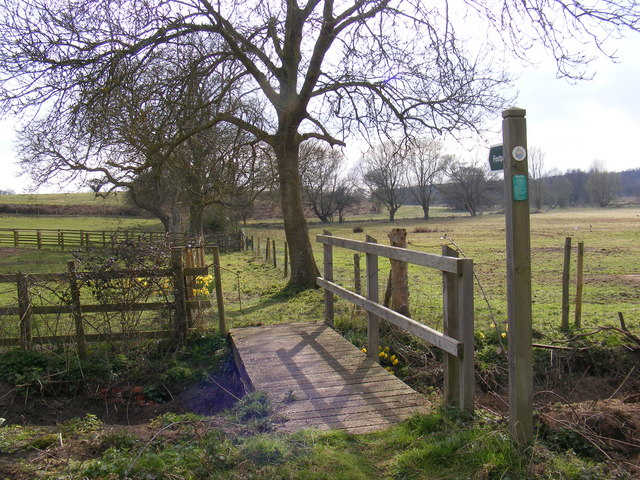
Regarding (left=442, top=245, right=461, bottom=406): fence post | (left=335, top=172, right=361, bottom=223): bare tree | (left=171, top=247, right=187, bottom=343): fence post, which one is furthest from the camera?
(left=335, top=172, right=361, bottom=223): bare tree

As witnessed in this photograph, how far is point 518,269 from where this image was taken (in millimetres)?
3523

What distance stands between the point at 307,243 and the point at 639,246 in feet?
62.2

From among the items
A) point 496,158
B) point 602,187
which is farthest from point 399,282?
point 602,187

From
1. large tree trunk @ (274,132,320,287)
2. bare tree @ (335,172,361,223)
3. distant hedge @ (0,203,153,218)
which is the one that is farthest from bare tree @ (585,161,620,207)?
large tree trunk @ (274,132,320,287)

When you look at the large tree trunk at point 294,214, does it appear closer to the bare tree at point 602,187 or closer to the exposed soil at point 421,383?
the exposed soil at point 421,383

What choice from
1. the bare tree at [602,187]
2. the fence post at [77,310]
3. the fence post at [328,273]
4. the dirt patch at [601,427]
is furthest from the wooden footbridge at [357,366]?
the bare tree at [602,187]

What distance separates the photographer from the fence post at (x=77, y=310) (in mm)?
6918

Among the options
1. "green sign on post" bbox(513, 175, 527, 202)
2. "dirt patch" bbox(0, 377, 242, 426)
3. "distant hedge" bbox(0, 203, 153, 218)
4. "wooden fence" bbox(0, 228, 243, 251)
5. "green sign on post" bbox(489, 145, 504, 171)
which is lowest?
"dirt patch" bbox(0, 377, 242, 426)

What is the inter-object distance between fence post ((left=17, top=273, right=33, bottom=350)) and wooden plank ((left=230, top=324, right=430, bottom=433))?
2.63 meters

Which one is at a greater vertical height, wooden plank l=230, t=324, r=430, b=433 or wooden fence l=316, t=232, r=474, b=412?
wooden fence l=316, t=232, r=474, b=412

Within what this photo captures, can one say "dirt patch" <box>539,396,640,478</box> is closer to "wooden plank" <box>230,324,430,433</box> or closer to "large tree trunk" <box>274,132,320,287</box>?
"wooden plank" <box>230,324,430,433</box>

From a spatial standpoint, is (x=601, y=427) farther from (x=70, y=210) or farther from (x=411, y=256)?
(x=70, y=210)

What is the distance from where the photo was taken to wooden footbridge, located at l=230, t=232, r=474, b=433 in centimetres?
422

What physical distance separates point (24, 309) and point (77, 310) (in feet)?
2.10
